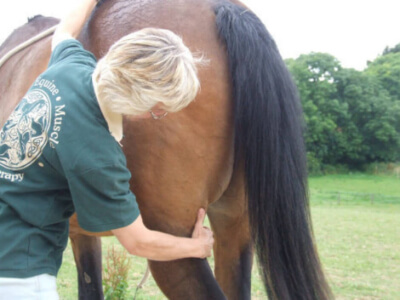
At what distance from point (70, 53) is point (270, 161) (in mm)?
914

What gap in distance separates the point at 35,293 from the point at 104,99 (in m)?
Answer: 0.68

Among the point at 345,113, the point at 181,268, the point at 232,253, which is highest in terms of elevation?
the point at 181,268

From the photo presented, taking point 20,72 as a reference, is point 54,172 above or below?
below

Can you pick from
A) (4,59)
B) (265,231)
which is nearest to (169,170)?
(265,231)

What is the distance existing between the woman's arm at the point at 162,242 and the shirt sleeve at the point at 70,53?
0.63 m

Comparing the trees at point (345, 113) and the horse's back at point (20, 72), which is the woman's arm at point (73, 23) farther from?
the trees at point (345, 113)

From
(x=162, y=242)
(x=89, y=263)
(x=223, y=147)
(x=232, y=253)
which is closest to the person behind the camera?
(x=162, y=242)

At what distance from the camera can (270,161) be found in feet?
5.87

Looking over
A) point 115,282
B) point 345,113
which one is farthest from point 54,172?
point 345,113

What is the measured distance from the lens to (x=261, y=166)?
5.86 ft

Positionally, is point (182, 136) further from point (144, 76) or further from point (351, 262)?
point (351, 262)

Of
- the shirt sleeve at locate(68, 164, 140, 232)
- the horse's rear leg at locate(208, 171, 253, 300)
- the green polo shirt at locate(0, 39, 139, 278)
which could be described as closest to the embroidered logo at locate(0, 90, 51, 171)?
the green polo shirt at locate(0, 39, 139, 278)

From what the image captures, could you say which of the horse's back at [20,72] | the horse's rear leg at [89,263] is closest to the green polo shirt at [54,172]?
the horse's back at [20,72]

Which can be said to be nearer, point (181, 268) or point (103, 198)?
point (103, 198)
